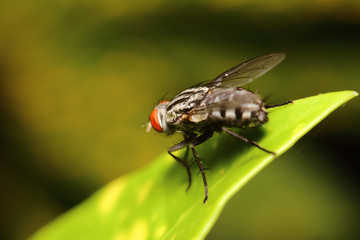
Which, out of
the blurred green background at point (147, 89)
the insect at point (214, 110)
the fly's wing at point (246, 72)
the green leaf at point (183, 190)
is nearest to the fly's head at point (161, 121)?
the insect at point (214, 110)

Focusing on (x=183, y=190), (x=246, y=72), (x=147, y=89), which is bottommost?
(x=183, y=190)

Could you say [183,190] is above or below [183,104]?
below

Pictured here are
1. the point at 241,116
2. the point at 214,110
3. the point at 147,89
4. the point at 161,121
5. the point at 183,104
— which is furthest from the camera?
the point at 147,89

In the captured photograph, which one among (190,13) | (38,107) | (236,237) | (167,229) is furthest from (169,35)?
(167,229)

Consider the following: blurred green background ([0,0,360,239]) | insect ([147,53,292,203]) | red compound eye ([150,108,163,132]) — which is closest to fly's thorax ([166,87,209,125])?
insect ([147,53,292,203])

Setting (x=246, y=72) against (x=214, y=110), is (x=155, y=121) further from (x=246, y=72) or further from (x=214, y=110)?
(x=246, y=72)

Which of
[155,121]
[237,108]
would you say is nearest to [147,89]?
[155,121]

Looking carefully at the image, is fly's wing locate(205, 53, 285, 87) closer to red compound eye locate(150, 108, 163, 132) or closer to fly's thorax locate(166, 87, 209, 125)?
fly's thorax locate(166, 87, 209, 125)
